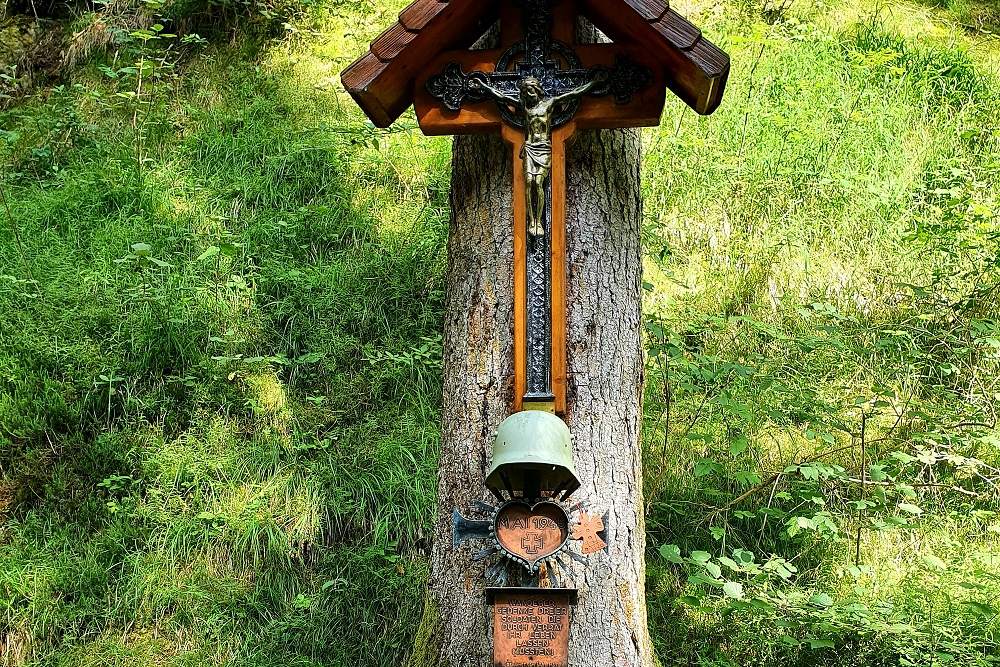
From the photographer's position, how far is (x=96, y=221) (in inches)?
258

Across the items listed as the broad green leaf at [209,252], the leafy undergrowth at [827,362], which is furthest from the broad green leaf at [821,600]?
the broad green leaf at [209,252]

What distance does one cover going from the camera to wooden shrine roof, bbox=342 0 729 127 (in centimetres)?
314

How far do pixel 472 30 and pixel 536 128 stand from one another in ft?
1.48

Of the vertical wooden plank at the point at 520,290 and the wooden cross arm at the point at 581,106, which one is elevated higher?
the wooden cross arm at the point at 581,106

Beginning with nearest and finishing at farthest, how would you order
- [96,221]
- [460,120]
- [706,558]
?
[460,120] < [706,558] < [96,221]

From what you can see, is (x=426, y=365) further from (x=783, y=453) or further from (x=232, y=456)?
(x=783, y=453)

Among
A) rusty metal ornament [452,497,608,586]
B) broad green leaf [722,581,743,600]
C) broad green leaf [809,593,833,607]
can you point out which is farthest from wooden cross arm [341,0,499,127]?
broad green leaf [809,593,833,607]

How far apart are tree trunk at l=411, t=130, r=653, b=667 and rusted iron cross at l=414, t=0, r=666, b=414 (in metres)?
0.25

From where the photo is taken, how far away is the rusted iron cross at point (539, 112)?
128 inches

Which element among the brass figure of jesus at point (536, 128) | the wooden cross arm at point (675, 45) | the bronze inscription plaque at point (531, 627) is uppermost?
the wooden cross arm at point (675, 45)

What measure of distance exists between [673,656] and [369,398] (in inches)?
83.9

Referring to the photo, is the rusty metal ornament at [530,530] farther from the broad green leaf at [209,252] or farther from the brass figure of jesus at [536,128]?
the broad green leaf at [209,252]

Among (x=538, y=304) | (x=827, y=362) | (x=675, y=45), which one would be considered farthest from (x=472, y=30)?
(x=827, y=362)

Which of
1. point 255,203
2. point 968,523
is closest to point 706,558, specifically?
point 968,523
